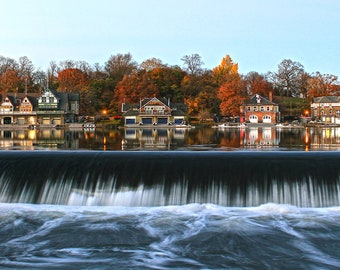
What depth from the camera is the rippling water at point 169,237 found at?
6508mm

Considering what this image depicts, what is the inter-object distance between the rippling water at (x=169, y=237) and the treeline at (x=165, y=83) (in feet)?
184

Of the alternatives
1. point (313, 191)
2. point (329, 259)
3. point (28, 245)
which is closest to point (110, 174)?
point (28, 245)

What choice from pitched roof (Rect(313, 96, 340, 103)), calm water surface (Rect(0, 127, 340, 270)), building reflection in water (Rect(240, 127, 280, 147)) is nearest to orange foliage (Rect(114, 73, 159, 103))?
pitched roof (Rect(313, 96, 340, 103))

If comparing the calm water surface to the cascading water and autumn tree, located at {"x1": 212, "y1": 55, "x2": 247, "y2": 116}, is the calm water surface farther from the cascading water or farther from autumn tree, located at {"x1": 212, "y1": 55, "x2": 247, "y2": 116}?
autumn tree, located at {"x1": 212, "y1": 55, "x2": 247, "y2": 116}

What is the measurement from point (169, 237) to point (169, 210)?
5.53 feet

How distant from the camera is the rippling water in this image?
6.51 m

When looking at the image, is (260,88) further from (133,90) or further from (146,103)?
(133,90)

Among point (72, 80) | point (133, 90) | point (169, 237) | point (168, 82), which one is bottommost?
point (169, 237)

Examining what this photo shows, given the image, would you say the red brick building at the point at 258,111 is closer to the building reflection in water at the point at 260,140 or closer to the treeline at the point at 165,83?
the treeline at the point at 165,83

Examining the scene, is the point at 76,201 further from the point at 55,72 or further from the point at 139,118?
the point at 55,72

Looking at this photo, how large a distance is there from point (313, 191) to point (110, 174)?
485 centimetres

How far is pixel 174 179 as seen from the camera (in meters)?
10.3

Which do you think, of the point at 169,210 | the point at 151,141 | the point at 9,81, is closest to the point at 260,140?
the point at 151,141

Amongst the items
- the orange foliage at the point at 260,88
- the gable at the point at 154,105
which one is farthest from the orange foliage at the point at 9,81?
the orange foliage at the point at 260,88
